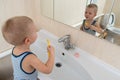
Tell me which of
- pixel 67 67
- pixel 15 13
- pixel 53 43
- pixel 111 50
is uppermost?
pixel 15 13

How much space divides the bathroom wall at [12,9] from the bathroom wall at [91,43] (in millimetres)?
102

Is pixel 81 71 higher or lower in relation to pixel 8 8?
lower

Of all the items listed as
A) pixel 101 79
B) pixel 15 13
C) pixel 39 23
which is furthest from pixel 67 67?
pixel 15 13

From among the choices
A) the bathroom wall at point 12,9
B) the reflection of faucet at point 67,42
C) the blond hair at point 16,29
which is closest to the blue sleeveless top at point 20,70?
the blond hair at point 16,29

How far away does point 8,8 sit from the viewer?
115 centimetres

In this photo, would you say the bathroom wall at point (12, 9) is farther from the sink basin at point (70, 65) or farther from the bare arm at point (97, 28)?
the bare arm at point (97, 28)

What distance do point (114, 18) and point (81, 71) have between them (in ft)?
1.40

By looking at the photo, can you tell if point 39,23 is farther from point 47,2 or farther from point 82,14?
point 82,14

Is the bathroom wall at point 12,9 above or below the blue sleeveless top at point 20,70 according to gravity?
above

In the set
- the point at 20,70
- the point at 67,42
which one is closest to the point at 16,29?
the point at 20,70

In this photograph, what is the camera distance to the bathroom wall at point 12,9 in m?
1.13

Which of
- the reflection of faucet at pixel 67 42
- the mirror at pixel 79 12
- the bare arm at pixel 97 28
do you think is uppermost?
the mirror at pixel 79 12

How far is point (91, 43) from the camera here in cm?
98

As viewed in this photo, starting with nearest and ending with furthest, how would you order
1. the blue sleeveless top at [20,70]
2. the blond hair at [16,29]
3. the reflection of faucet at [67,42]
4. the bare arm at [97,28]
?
the blond hair at [16,29] < the blue sleeveless top at [20,70] < the bare arm at [97,28] < the reflection of faucet at [67,42]
